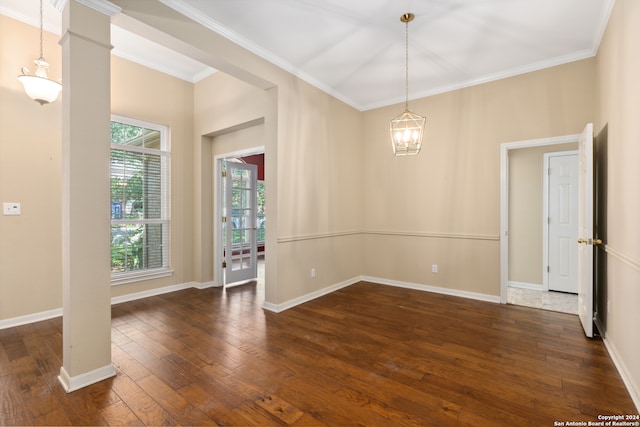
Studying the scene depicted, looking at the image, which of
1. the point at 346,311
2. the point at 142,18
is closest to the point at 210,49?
the point at 142,18

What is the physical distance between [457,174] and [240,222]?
3516mm

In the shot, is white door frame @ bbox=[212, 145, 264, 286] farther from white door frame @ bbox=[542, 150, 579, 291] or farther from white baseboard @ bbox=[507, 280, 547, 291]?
white door frame @ bbox=[542, 150, 579, 291]

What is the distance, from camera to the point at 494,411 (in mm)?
1847

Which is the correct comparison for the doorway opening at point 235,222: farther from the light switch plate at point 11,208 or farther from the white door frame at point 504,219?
the white door frame at point 504,219

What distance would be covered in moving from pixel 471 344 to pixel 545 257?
283cm

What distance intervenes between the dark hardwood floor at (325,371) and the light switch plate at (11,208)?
1.19 metres

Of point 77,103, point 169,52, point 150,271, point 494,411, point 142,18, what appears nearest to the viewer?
point 494,411

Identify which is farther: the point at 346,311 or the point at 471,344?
the point at 346,311

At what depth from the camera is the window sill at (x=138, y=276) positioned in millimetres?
3994

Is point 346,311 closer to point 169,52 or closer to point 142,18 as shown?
point 142,18

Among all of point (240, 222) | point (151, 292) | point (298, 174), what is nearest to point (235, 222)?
point (240, 222)

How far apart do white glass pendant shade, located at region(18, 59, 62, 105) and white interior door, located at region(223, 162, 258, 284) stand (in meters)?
2.33

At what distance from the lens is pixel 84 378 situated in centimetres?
210

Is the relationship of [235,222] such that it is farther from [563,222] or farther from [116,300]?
[563,222]
